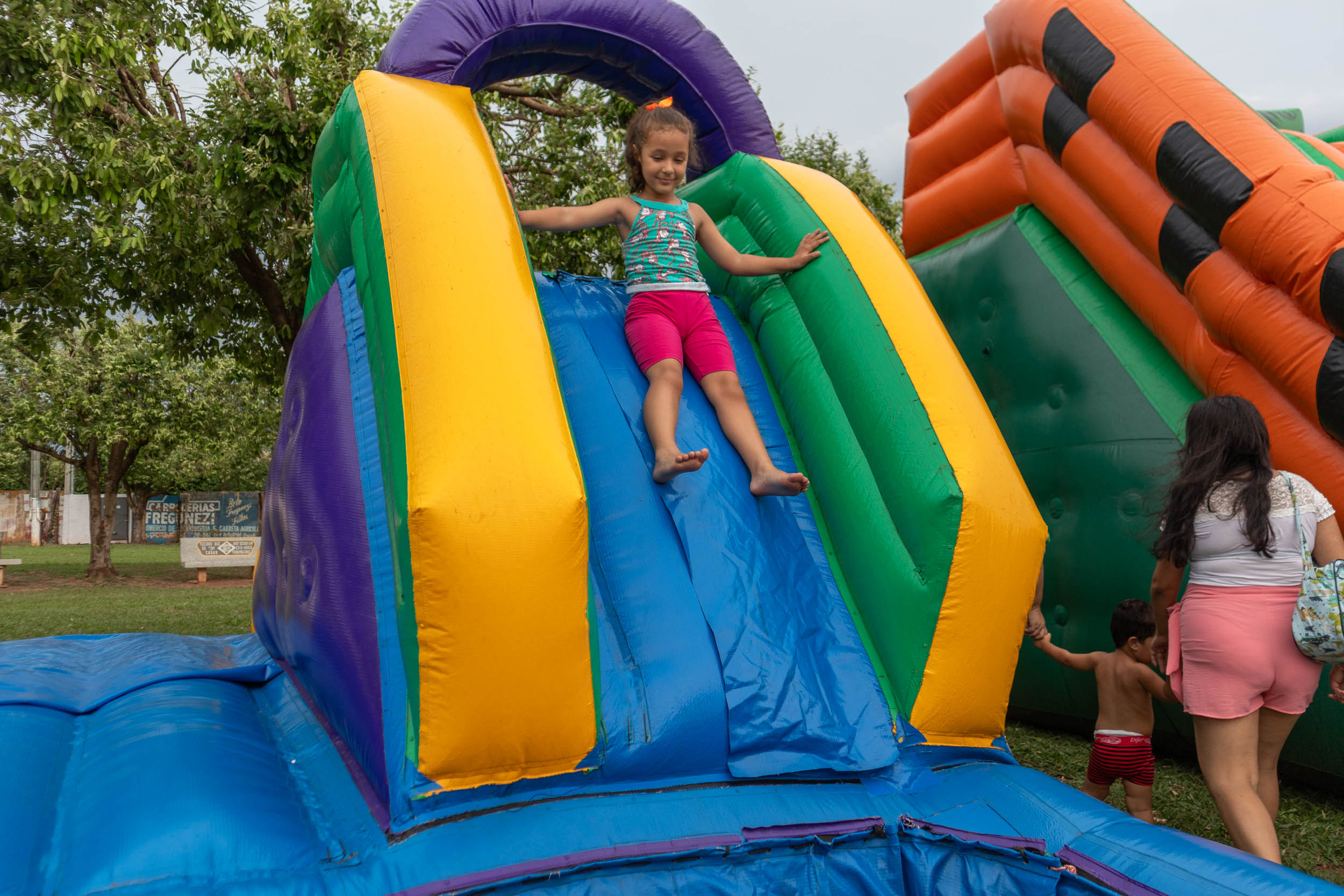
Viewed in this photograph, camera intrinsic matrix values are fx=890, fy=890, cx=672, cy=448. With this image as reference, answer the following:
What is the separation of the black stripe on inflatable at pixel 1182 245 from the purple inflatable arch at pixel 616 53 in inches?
57.3

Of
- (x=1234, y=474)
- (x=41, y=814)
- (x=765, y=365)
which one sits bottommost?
(x=41, y=814)

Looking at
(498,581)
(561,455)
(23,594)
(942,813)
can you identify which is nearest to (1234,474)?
(942,813)

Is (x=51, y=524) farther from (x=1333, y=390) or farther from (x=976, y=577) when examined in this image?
(x=1333, y=390)

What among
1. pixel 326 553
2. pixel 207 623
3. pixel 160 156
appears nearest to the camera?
pixel 326 553

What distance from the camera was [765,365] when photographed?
2.97 meters

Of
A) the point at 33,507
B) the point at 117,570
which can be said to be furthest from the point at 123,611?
the point at 33,507

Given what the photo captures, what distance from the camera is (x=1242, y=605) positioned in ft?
6.32

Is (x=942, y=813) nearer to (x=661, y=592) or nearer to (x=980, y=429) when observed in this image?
(x=661, y=592)

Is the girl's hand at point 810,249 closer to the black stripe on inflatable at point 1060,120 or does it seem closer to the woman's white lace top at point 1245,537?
the black stripe on inflatable at point 1060,120

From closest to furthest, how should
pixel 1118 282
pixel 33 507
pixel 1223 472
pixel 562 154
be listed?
pixel 1223 472 → pixel 1118 282 → pixel 562 154 → pixel 33 507

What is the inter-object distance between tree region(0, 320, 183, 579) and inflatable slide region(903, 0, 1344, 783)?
42.4 feet

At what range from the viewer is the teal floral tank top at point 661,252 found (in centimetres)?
280

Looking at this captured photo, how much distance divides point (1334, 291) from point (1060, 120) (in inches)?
44.8

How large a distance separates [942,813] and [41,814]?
172 centimetres
